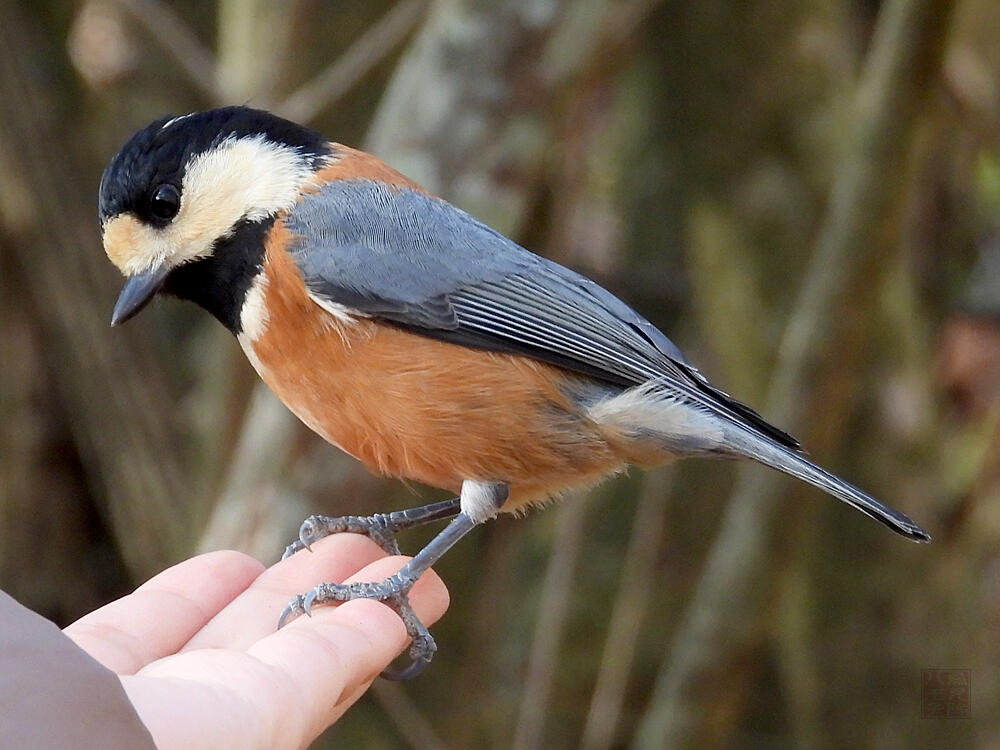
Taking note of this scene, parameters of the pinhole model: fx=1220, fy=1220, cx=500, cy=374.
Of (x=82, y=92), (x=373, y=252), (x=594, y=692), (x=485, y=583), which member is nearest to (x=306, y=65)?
(x=82, y=92)

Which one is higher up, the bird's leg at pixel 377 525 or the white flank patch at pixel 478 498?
the white flank patch at pixel 478 498

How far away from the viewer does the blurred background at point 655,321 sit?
11.1ft

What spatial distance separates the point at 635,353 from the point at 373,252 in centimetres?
64

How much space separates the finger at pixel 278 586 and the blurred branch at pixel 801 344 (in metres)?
1.18

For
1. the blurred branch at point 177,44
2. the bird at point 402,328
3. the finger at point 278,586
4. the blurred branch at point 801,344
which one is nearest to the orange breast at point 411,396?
the bird at point 402,328

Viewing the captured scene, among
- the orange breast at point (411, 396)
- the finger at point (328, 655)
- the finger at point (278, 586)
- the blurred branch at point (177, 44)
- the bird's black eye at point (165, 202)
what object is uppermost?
the blurred branch at point (177, 44)

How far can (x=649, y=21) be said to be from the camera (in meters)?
4.43

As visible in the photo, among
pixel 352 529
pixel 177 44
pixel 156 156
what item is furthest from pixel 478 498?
pixel 177 44

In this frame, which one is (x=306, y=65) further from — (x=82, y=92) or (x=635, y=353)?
(x=635, y=353)

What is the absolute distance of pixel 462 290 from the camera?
277cm

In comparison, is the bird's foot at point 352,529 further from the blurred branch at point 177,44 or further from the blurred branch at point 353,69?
the blurred branch at point 177,44

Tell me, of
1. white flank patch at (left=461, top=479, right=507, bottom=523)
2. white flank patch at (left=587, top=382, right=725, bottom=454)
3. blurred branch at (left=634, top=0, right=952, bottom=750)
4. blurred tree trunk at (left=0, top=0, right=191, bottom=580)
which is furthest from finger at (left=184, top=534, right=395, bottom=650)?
blurred tree trunk at (left=0, top=0, right=191, bottom=580)

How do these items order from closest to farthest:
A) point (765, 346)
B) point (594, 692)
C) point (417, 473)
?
point (417, 473) → point (765, 346) → point (594, 692)

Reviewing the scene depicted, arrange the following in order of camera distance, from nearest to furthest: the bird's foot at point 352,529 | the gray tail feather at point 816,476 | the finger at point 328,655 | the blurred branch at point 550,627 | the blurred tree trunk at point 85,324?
the finger at point 328,655
the gray tail feather at point 816,476
the bird's foot at point 352,529
the blurred branch at point 550,627
the blurred tree trunk at point 85,324
